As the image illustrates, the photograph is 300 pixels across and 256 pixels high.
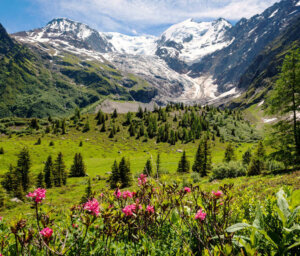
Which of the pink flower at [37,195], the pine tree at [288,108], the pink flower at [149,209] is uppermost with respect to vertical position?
the pine tree at [288,108]

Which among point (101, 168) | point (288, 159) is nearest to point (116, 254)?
point (288, 159)

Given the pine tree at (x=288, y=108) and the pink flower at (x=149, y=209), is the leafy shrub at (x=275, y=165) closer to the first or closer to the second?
the pine tree at (x=288, y=108)

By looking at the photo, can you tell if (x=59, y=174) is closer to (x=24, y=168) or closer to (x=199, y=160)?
(x=24, y=168)

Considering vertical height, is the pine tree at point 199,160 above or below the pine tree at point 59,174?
above

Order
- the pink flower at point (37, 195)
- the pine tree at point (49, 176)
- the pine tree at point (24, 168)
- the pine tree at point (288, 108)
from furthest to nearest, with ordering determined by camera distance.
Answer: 1. the pine tree at point (49, 176)
2. the pine tree at point (24, 168)
3. the pine tree at point (288, 108)
4. the pink flower at point (37, 195)

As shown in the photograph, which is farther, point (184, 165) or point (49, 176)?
point (184, 165)

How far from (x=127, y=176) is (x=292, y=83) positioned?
38457 mm

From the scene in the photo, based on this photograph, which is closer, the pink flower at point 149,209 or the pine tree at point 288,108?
the pink flower at point 149,209

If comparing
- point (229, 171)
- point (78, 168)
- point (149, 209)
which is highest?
point (149, 209)

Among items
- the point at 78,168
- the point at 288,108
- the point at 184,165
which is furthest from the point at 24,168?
the point at 288,108

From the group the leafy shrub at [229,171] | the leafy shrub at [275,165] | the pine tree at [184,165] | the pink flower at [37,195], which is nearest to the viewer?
the pink flower at [37,195]

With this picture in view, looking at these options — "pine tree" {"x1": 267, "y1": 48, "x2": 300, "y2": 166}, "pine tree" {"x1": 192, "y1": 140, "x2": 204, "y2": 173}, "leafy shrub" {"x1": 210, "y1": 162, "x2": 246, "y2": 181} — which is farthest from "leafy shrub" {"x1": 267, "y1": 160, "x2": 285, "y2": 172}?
"pine tree" {"x1": 192, "y1": 140, "x2": 204, "y2": 173}

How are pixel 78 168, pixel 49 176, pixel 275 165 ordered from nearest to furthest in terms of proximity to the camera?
pixel 275 165
pixel 49 176
pixel 78 168

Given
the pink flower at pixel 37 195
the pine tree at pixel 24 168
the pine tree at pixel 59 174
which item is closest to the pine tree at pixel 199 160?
the pine tree at pixel 59 174
